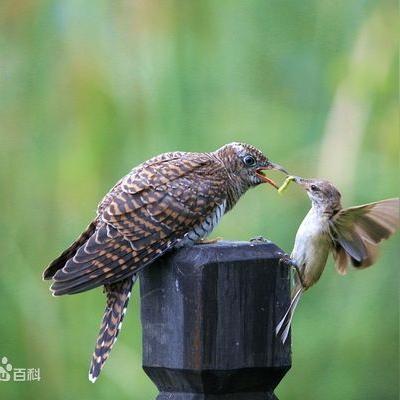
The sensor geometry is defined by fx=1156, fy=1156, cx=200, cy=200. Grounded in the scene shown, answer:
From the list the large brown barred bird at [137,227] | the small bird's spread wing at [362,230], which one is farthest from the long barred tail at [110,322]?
the small bird's spread wing at [362,230]

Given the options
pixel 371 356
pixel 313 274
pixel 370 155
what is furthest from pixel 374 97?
pixel 313 274

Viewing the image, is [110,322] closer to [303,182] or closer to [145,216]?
[145,216]

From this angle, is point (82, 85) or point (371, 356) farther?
point (82, 85)

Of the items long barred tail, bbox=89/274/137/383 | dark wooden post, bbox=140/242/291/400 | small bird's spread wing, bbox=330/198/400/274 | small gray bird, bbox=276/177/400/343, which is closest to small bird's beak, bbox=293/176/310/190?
small gray bird, bbox=276/177/400/343

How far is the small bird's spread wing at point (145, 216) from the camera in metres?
3.38

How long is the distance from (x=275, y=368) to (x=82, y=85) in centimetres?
275

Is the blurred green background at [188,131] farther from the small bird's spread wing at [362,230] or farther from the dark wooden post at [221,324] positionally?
the dark wooden post at [221,324]

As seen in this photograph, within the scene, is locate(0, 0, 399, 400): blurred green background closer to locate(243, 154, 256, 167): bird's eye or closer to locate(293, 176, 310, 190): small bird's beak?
locate(243, 154, 256, 167): bird's eye

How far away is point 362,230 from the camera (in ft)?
11.2

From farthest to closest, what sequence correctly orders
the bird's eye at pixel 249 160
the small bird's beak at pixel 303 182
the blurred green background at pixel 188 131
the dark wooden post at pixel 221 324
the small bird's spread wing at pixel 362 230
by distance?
the blurred green background at pixel 188 131
the bird's eye at pixel 249 160
the small bird's beak at pixel 303 182
the small bird's spread wing at pixel 362 230
the dark wooden post at pixel 221 324

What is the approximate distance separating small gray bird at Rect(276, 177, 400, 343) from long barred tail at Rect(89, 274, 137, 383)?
512 mm

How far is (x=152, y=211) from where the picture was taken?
3.59m

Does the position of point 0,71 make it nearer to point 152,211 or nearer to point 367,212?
point 152,211

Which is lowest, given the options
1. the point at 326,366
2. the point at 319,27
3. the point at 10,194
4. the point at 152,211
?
the point at 326,366
